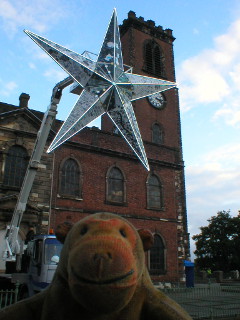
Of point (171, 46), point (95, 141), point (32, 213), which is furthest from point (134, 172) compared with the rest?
point (171, 46)

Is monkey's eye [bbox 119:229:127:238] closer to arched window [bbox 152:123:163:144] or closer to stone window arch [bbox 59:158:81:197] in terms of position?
stone window arch [bbox 59:158:81:197]

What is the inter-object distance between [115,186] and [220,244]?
28.2 m

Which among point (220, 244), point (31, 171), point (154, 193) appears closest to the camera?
point (31, 171)

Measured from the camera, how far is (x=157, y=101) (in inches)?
1039

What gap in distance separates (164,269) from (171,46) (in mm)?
19946

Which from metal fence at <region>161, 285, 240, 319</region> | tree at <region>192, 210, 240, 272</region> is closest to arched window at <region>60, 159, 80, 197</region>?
metal fence at <region>161, 285, 240, 319</region>

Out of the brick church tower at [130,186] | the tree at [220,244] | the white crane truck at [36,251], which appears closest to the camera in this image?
the white crane truck at [36,251]

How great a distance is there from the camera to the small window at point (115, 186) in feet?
63.9

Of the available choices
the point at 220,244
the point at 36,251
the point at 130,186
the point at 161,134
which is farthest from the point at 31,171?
the point at 220,244

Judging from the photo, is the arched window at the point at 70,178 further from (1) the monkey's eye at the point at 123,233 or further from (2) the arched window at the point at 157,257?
(1) the monkey's eye at the point at 123,233

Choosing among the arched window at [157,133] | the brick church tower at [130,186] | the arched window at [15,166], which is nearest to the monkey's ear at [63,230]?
the arched window at [15,166]

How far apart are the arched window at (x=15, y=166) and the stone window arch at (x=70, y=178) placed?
7.67 feet

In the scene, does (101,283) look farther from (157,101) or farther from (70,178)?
(157,101)

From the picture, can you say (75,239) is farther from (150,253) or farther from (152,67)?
(152,67)
